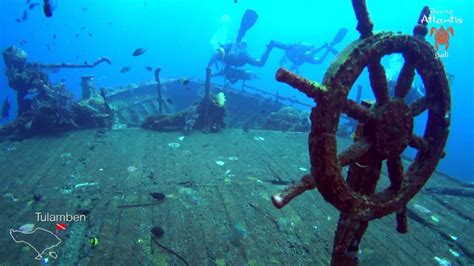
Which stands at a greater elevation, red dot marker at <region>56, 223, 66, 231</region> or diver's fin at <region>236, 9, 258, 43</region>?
diver's fin at <region>236, 9, 258, 43</region>

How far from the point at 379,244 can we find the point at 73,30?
18416cm

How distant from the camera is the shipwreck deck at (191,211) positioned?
12.5 feet

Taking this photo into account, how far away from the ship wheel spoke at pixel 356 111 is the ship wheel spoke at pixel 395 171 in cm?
43

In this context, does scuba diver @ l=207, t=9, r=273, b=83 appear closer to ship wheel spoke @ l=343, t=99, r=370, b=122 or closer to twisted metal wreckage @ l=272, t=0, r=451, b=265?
twisted metal wreckage @ l=272, t=0, r=451, b=265

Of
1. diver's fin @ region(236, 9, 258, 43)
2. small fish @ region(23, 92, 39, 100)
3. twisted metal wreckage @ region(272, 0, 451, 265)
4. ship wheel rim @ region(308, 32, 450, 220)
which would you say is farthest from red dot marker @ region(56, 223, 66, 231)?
diver's fin @ region(236, 9, 258, 43)

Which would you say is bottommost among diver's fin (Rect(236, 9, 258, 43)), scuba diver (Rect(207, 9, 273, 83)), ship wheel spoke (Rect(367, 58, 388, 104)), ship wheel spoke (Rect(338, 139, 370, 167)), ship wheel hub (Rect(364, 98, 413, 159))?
scuba diver (Rect(207, 9, 273, 83))

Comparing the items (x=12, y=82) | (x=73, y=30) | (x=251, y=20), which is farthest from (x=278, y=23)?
(x=12, y=82)

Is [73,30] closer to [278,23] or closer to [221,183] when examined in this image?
[278,23]

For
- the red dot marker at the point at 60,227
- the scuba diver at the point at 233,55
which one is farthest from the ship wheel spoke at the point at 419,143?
the scuba diver at the point at 233,55

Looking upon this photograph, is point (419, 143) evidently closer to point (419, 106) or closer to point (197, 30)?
point (419, 106)

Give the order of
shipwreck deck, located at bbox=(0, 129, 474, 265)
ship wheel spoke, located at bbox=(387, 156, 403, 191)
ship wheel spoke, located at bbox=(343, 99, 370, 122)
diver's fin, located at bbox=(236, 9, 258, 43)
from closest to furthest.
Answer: ship wheel spoke, located at bbox=(343, 99, 370, 122), ship wheel spoke, located at bbox=(387, 156, 403, 191), shipwreck deck, located at bbox=(0, 129, 474, 265), diver's fin, located at bbox=(236, 9, 258, 43)

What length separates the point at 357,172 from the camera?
226 cm

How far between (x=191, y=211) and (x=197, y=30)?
118 m

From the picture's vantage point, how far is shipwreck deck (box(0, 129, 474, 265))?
382cm
